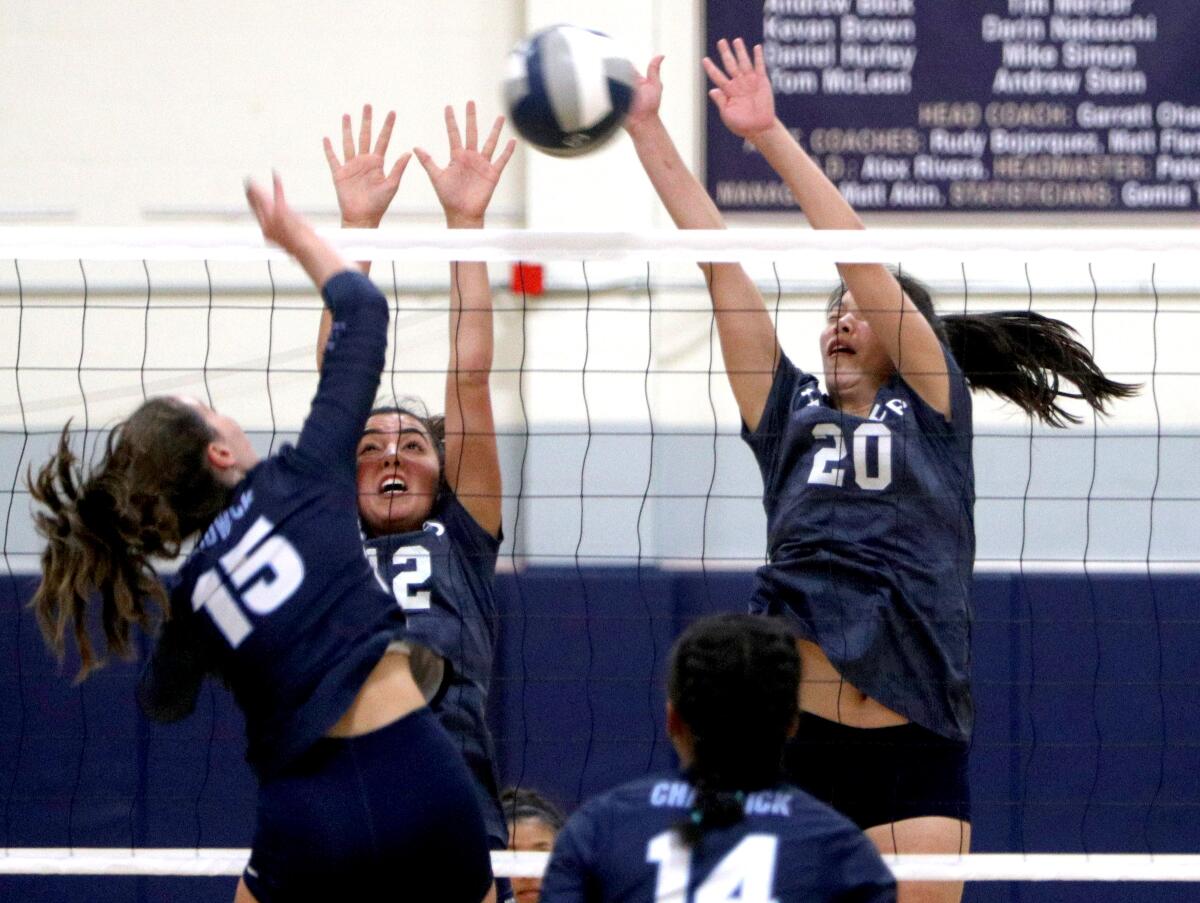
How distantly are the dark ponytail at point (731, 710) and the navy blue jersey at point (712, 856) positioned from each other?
0.8 inches

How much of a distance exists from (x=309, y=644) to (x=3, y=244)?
4.50ft

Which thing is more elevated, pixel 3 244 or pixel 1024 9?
pixel 1024 9

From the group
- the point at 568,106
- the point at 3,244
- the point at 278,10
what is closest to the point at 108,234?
the point at 3,244

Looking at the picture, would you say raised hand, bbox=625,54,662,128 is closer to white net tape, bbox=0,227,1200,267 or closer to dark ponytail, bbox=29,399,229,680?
white net tape, bbox=0,227,1200,267

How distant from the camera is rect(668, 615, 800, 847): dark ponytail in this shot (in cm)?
183

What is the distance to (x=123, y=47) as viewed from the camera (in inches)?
211

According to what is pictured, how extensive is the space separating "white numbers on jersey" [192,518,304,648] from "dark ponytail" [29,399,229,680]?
0.12m

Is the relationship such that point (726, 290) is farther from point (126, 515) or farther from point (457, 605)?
point (126, 515)

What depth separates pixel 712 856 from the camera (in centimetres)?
181

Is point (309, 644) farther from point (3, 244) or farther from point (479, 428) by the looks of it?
point (3, 244)

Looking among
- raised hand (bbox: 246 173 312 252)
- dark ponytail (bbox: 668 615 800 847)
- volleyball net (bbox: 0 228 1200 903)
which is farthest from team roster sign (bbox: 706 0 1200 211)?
dark ponytail (bbox: 668 615 800 847)

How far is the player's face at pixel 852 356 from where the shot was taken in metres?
3.08

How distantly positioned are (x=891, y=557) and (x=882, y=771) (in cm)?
41

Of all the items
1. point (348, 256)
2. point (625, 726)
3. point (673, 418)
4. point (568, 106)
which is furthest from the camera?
point (673, 418)
